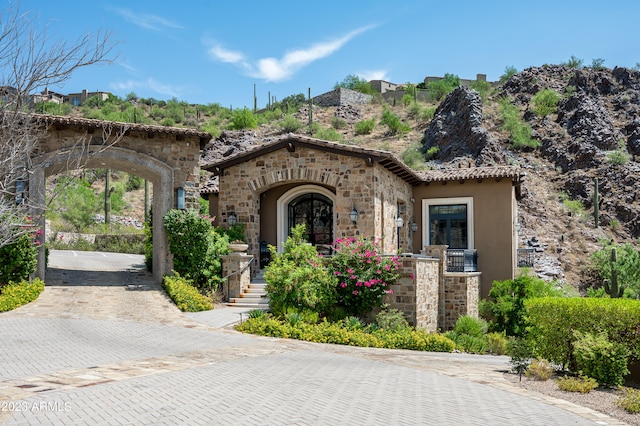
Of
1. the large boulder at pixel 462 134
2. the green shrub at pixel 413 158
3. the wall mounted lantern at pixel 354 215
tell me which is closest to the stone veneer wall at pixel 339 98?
the large boulder at pixel 462 134

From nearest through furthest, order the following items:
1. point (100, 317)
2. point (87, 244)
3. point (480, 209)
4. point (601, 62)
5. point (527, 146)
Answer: point (100, 317), point (480, 209), point (87, 244), point (527, 146), point (601, 62)

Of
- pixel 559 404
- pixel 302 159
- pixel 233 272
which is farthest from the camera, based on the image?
pixel 302 159

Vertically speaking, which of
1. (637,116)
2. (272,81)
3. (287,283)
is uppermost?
(272,81)

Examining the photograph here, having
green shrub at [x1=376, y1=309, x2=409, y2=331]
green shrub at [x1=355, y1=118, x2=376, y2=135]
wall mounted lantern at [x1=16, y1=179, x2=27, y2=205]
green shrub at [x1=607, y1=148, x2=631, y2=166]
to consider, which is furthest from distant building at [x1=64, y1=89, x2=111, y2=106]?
green shrub at [x1=376, y1=309, x2=409, y2=331]

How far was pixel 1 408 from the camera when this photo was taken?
20.3 feet

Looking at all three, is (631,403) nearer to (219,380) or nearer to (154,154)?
(219,380)

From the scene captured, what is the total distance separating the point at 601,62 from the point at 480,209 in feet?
145

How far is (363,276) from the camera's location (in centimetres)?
1445

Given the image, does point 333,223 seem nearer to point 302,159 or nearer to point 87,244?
point 302,159

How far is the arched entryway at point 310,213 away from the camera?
64.4 feet

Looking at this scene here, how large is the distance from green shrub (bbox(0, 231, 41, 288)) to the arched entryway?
797 centimetres

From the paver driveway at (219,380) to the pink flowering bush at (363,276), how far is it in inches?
99.7

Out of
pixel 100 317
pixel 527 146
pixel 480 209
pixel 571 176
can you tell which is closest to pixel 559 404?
pixel 100 317

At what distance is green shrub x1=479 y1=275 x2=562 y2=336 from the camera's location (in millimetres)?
18609
